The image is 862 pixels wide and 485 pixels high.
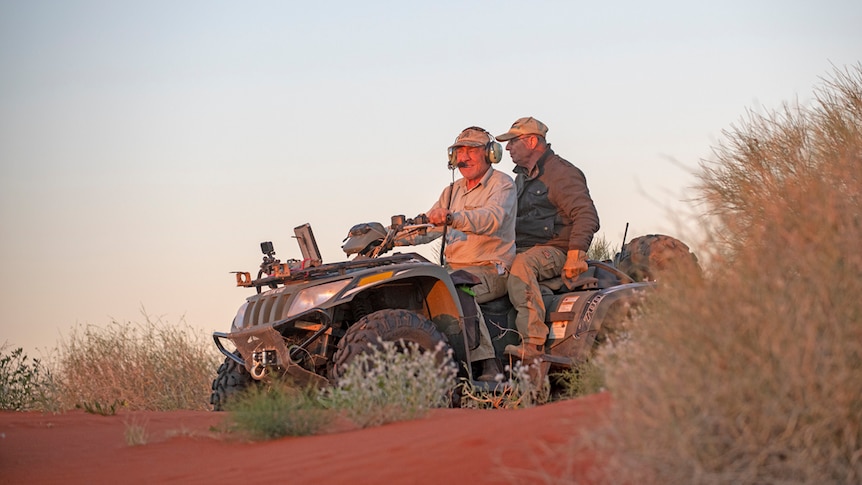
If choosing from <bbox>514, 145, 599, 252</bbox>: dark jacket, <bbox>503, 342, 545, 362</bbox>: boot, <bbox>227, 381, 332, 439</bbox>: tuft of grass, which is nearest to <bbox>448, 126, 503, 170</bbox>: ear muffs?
<bbox>514, 145, 599, 252</bbox>: dark jacket

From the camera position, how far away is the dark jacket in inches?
446

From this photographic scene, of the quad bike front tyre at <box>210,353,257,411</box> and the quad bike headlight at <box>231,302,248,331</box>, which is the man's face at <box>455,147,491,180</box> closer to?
the quad bike headlight at <box>231,302,248,331</box>

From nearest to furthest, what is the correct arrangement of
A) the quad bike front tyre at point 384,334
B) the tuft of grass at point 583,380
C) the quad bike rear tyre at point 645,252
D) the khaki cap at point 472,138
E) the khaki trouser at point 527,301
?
1. the tuft of grass at point 583,380
2. the quad bike front tyre at point 384,334
3. the khaki trouser at point 527,301
4. the khaki cap at point 472,138
5. the quad bike rear tyre at point 645,252

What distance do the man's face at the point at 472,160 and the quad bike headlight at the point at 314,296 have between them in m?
2.05

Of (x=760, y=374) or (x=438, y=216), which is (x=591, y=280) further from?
(x=760, y=374)

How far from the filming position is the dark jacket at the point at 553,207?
1134 centimetres

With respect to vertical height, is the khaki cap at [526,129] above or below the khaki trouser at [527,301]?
above

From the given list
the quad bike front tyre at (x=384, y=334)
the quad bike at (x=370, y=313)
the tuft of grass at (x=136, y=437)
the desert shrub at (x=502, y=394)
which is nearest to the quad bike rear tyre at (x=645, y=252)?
the quad bike at (x=370, y=313)

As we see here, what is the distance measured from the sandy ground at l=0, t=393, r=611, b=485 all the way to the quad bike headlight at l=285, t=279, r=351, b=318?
1206 millimetres

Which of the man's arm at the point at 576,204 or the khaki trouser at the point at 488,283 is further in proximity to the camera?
the man's arm at the point at 576,204

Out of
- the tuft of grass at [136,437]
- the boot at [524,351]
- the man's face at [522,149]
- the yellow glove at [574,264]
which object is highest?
the man's face at [522,149]

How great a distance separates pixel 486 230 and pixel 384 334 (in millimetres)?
1772

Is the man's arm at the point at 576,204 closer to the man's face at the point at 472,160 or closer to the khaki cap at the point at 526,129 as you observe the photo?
the khaki cap at the point at 526,129

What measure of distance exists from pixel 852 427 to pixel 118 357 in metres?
11.6
